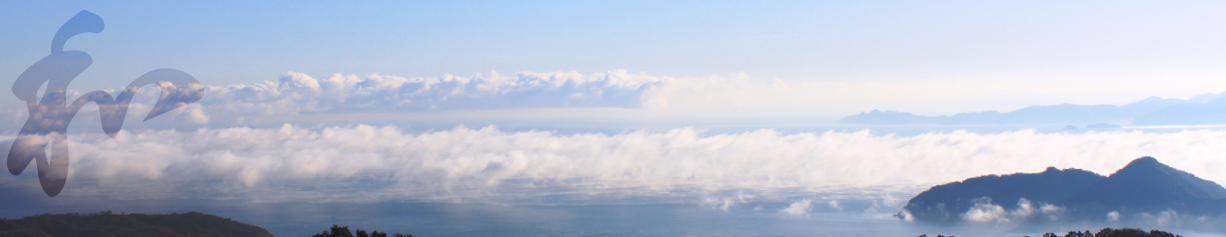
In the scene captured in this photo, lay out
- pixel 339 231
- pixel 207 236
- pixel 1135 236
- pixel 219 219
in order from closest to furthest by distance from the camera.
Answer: pixel 339 231 → pixel 1135 236 → pixel 207 236 → pixel 219 219

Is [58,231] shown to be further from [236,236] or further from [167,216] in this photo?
[236,236]

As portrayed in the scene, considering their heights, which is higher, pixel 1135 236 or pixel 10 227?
pixel 10 227

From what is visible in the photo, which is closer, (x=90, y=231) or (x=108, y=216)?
(x=90, y=231)

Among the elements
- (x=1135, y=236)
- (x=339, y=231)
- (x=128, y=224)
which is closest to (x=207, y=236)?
(x=128, y=224)

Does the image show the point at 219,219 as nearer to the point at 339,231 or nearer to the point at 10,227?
the point at 10,227

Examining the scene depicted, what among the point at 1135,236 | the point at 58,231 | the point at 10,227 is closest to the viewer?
the point at 1135,236

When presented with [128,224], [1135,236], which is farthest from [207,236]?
[1135,236]
